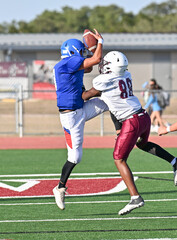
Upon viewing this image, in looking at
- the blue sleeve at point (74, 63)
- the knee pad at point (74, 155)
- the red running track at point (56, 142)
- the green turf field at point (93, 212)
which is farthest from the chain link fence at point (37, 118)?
the blue sleeve at point (74, 63)

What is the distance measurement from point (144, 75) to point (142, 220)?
3284 cm

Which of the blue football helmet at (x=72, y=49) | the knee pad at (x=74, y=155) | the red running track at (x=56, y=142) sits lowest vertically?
the red running track at (x=56, y=142)

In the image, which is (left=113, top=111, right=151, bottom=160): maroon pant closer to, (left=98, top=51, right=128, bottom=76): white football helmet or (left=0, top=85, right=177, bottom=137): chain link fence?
(left=98, top=51, right=128, bottom=76): white football helmet

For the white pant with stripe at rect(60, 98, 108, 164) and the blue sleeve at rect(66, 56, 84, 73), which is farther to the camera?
the white pant with stripe at rect(60, 98, 108, 164)

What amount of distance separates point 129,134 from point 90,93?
2.56ft

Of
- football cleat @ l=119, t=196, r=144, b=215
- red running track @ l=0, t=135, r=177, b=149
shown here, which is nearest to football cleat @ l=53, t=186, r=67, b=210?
football cleat @ l=119, t=196, r=144, b=215

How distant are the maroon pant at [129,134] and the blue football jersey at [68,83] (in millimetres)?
848

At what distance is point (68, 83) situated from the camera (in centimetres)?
802

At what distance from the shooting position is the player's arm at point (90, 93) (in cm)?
776

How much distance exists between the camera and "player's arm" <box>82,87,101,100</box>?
7764 millimetres

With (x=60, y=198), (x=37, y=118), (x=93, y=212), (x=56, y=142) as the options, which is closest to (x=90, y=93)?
(x=60, y=198)

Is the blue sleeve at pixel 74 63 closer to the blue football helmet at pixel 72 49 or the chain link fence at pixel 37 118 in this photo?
the blue football helmet at pixel 72 49

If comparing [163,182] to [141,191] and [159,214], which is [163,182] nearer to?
[141,191]

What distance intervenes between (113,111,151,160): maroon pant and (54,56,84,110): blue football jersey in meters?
0.85
